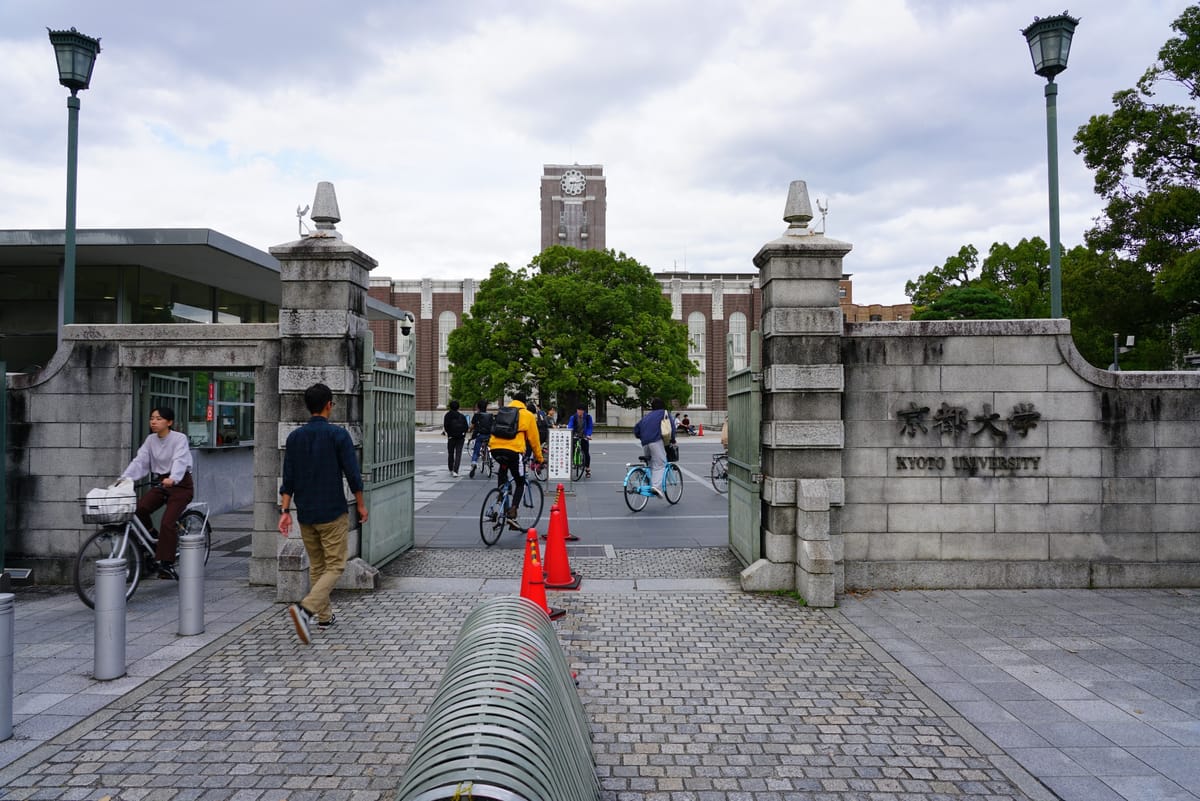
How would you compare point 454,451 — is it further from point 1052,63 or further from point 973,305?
point 973,305

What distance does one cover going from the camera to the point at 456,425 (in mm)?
20828

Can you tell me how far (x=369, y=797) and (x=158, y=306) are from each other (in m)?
13.7

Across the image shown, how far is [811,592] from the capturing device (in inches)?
284

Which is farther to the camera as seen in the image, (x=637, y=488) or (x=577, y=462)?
(x=577, y=462)

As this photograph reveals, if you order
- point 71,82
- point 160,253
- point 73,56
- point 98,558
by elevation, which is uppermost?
point 73,56

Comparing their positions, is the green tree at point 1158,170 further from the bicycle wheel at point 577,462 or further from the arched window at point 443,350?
the arched window at point 443,350

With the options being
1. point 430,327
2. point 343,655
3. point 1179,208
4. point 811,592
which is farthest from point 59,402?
point 430,327

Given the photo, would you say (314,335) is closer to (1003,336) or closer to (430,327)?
(1003,336)

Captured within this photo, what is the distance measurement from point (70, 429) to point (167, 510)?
5.64 feet

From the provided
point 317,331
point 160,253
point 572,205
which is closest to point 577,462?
point 160,253

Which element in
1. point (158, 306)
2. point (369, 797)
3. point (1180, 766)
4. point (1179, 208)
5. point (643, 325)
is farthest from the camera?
point (643, 325)

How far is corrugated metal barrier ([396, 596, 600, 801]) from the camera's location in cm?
216

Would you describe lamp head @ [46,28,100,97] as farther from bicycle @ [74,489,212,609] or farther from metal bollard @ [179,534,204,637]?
metal bollard @ [179,534,204,637]

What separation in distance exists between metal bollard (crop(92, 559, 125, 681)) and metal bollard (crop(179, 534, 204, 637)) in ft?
3.02
